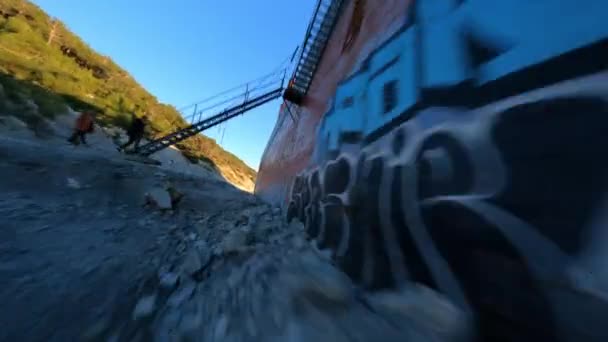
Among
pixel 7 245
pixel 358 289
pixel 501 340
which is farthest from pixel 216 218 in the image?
pixel 501 340

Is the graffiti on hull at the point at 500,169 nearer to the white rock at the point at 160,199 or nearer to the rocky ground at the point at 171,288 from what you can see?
the rocky ground at the point at 171,288

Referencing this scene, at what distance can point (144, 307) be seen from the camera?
1.66 m

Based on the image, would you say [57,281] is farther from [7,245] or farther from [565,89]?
[565,89]

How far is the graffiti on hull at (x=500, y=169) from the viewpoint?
36.1 inches

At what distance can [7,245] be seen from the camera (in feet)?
6.58

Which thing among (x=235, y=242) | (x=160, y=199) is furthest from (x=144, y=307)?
(x=160, y=199)

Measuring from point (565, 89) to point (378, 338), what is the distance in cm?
150

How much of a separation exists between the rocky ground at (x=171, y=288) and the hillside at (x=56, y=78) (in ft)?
37.1

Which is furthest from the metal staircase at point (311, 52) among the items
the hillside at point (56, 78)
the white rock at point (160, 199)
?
the hillside at point (56, 78)

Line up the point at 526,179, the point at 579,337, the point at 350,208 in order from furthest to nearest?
the point at 350,208 → the point at 526,179 → the point at 579,337

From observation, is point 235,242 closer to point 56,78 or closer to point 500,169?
point 500,169

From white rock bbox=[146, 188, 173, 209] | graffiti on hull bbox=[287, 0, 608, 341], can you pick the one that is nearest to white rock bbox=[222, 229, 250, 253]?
graffiti on hull bbox=[287, 0, 608, 341]

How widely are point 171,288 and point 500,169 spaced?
234 cm

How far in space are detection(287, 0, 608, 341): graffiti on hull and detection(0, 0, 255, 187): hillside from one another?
46.3 ft
